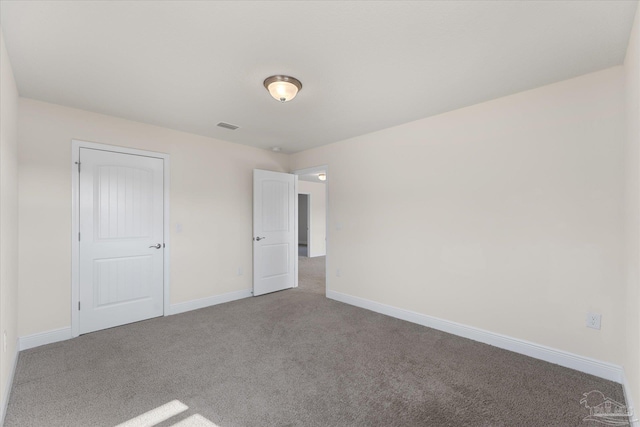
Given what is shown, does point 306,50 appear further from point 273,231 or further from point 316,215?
point 316,215

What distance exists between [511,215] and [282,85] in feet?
8.11

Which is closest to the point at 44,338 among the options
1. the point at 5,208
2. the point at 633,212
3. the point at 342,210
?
the point at 5,208

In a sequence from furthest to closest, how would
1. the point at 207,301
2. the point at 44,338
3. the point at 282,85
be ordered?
the point at 207,301 < the point at 44,338 < the point at 282,85

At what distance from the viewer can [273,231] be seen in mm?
4914

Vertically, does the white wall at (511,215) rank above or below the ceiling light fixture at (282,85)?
below

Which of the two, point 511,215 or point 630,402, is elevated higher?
point 511,215

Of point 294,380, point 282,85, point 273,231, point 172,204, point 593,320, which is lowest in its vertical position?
point 294,380

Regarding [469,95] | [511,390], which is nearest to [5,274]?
[511,390]

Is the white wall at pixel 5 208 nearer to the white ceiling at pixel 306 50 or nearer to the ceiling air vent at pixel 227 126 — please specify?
the white ceiling at pixel 306 50

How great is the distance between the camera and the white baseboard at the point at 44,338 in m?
2.77


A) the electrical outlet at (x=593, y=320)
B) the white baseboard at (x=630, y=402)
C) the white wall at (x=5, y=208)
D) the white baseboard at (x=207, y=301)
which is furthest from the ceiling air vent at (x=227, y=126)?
the white baseboard at (x=630, y=402)

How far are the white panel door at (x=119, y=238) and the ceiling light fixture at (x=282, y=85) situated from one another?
2173mm

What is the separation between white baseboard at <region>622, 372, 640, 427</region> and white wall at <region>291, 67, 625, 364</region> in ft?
0.69

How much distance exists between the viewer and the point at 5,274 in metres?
1.98
